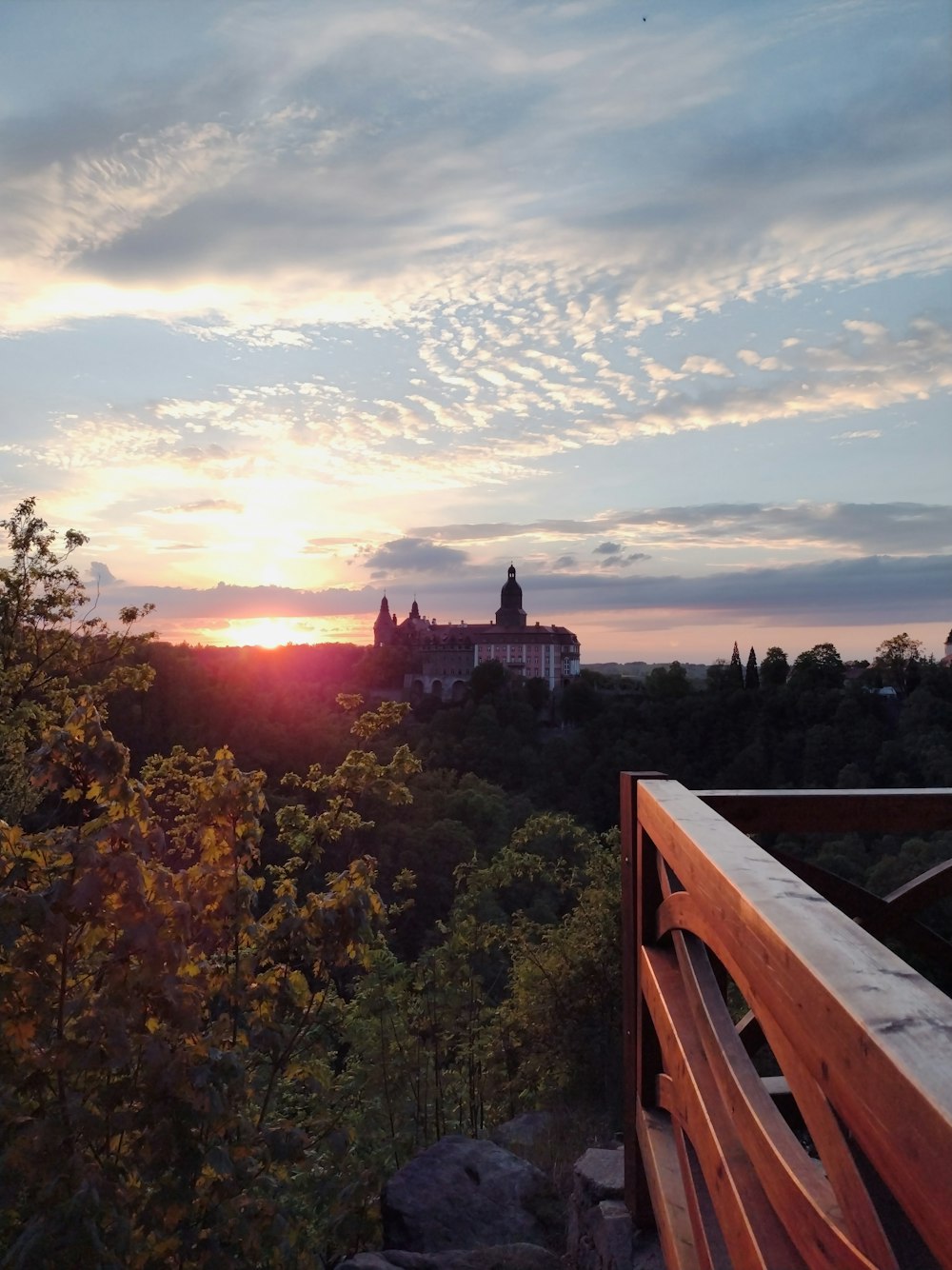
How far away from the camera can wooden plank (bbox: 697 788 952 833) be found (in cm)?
221

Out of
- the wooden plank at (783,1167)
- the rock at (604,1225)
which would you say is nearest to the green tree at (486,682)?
the rock at (604,1225)

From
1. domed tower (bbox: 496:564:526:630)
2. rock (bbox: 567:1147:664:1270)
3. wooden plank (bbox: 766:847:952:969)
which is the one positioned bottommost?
rock (bbox: 567:1147:664:1270)

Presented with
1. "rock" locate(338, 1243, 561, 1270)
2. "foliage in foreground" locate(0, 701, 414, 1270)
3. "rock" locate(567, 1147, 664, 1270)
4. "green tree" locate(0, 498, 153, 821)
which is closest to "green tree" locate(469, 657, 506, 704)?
"green tree" locate(0, 498, 153, 821)

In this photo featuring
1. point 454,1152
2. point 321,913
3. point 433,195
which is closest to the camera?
point 321,913

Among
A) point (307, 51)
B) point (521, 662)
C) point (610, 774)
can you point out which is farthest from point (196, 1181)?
point (521, 662)

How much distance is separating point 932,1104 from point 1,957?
2396mm

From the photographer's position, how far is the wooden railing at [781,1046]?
68 cm

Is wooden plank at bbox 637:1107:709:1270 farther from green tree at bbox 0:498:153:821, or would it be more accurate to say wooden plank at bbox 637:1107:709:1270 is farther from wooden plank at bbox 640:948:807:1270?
→ green tree at bbox 0:498:153:821

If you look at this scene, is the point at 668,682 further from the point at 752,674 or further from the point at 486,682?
the point at 486,682

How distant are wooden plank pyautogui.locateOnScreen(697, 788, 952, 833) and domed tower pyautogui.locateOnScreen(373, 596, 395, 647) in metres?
90.5

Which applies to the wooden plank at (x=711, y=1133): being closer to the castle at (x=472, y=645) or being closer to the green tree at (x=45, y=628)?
the green tree at (x=45, y=628)

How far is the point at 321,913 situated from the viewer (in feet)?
10.3

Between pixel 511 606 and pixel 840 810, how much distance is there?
9765 centimetres

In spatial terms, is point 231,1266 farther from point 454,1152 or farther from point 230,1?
point 230,1
